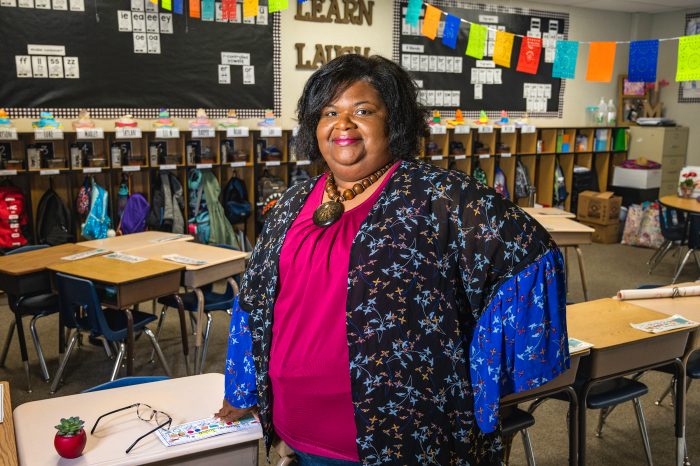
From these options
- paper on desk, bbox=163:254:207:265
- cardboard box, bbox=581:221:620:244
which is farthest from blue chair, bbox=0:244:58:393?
cardboard box, bbox=581:221:620:244

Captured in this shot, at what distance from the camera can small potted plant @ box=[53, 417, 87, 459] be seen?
1739 mm

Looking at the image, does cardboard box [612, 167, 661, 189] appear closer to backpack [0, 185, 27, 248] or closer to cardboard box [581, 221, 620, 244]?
cardboard box [581, 221, 620, 244]

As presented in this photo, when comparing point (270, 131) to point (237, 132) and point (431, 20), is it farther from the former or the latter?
point (431, 20)

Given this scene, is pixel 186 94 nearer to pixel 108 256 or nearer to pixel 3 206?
pixel 3 206

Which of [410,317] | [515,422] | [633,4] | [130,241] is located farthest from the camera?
[633,4]

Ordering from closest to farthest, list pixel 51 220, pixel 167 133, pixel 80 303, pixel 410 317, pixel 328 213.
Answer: pixel 410 317
pixel 328 213
pixel 80 303
pixel 51 220
pixel 167 133

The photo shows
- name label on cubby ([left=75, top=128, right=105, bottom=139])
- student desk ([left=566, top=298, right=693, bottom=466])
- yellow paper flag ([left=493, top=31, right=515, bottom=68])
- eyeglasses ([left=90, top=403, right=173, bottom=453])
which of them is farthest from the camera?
yellow paper flag ([left=493, top=31, right=515, bottom=68])

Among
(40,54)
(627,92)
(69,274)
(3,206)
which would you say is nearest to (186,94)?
(40,54)

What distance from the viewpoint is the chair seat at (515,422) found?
99.3 inches

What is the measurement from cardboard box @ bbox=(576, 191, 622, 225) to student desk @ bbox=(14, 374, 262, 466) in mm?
7696

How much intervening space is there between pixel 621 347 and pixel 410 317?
1490mm

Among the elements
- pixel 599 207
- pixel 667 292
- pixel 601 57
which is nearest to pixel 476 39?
pixel 601 57

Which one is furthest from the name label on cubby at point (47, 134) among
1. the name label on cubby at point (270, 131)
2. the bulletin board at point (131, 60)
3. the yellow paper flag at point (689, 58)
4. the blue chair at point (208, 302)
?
the yellow paper flag at point (689, 58)

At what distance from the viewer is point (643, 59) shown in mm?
7031
